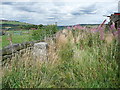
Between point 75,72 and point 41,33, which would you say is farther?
point 41,33

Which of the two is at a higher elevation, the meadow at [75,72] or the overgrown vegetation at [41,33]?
the overgrown vegetation at [41,33]

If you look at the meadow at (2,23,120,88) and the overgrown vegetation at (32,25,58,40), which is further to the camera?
the overgrown vegetation at (32,25,58,40)

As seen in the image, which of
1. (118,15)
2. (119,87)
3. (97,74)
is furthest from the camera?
(118,15)

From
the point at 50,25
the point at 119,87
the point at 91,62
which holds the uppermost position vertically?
the point at 50,25

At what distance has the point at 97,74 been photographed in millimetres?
3070

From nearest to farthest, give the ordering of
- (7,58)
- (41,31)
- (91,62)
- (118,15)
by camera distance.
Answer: (91,62), (7,58), (118,15), (41,31)

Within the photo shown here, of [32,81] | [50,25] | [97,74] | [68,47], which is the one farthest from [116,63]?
[50,25]

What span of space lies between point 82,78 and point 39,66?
3.64ft

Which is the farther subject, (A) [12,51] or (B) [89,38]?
(B) [89,38]

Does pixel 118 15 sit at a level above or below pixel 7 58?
above

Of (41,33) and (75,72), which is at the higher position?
(41,33)

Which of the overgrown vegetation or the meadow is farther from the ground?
the overgrown vegetation

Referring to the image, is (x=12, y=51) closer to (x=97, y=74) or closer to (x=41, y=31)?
(x=97, y=74)

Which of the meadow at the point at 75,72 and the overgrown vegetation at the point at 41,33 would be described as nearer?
the meadow at the point at 75,72
